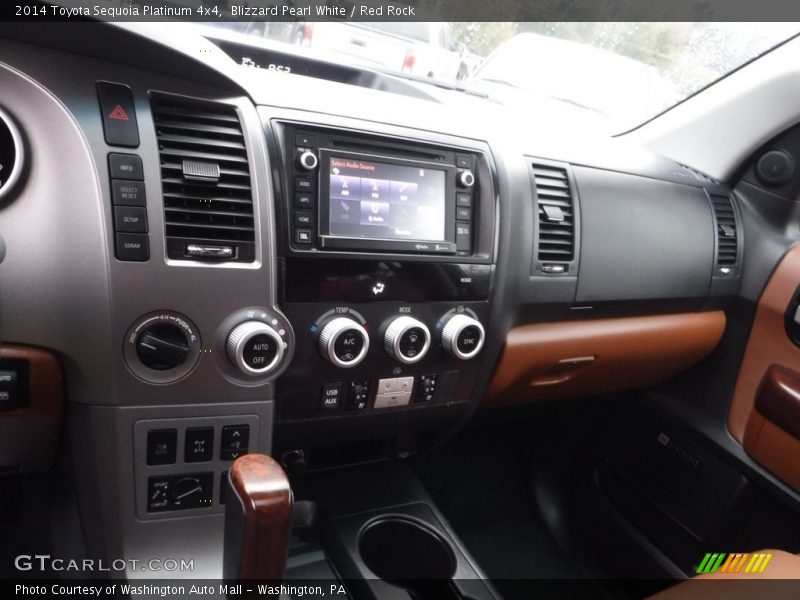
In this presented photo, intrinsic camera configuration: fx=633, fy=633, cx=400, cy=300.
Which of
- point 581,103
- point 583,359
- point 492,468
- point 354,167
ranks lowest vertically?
point 492,468

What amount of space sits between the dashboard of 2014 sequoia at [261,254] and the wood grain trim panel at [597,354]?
49mm

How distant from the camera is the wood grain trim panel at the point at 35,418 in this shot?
2.89 ft

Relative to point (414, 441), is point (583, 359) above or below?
above

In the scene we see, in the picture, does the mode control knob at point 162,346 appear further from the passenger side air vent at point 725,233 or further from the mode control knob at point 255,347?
the passenger side air vent at point 725,233

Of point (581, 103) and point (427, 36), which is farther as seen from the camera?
point (581, 103)

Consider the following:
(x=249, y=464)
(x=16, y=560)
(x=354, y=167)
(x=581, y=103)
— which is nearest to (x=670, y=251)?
(x=581, y=103)

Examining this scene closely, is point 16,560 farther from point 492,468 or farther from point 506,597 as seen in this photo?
point 492,468

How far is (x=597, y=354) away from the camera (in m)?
1.63

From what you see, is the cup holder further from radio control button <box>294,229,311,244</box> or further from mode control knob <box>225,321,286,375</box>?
radio control button <box>294,229,311,244</box>

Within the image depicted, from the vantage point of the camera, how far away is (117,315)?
89cm

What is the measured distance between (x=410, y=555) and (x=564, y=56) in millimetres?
1484

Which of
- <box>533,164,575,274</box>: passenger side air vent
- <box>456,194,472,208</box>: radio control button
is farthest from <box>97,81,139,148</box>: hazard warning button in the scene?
<box>533,164,575,274</box>: passenger side air vent

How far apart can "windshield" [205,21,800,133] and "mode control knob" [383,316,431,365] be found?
0.73 metres

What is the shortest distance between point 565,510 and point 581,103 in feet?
4.31
